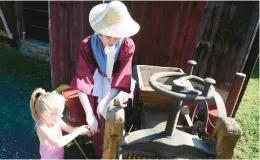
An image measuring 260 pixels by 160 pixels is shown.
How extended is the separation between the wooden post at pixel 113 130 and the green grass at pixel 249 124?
2477mm

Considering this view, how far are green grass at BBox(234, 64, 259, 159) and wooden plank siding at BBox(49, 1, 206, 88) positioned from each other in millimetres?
1449

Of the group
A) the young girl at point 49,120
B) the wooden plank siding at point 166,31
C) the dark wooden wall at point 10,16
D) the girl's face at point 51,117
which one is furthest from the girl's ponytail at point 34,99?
the dark wooden wall at point 10,16

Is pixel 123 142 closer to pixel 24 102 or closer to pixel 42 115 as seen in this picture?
pixel 42 115

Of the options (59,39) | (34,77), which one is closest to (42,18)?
(34,77)

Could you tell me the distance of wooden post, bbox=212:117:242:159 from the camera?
5.07 ft

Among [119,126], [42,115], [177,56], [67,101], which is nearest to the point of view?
[119,126]

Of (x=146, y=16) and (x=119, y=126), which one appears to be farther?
(x=146, y=16)

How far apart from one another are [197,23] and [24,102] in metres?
3.09

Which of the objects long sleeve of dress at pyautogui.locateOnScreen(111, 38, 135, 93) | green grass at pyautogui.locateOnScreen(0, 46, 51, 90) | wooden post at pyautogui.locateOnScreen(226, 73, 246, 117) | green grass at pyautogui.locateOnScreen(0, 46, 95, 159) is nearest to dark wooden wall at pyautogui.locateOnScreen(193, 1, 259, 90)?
wooden post at pyautogui.locateOnScreen(226, 73, 246, 117)

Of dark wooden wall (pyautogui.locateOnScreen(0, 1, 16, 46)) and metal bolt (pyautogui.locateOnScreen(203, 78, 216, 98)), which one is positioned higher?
metal bolt (pyautogui.locateOnScreen(203, 78, 216, 98))

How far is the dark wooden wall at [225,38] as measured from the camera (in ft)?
11.7

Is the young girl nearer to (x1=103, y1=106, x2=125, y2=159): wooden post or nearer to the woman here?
the woman

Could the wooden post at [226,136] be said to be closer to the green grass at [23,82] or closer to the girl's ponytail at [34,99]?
the girl's ponytail at [34,99]

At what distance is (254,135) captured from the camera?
3.96 meters
